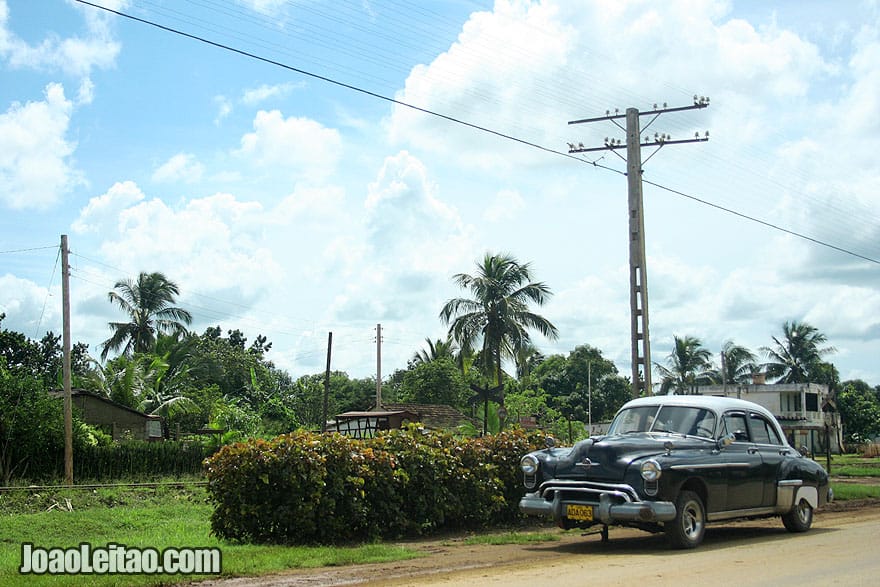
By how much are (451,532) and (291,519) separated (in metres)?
2.77

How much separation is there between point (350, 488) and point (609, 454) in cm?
363

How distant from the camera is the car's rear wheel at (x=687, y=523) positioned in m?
11.2

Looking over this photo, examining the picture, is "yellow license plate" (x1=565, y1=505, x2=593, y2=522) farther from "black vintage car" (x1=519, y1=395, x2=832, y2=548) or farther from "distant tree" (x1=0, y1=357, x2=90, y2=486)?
"distant tree" (x1=0, y1=357, x2=90, y2=486)

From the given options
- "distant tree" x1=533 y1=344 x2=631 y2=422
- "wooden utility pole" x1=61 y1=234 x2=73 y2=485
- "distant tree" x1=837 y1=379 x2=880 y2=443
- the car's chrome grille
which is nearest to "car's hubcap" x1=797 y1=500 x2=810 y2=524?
the car's chrome grille

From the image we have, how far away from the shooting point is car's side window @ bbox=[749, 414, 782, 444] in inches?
526

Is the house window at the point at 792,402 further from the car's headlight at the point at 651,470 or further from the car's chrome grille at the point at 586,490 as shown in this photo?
the car's headlight at the point at 651,470

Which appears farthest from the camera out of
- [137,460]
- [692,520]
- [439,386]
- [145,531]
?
[439,386]

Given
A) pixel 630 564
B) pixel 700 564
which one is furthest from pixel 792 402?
pixel 630 564

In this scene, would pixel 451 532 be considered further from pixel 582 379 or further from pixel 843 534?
pixel 582 379

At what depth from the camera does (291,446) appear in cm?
1260

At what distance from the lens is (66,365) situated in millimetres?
29984

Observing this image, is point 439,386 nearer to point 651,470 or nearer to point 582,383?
point 582,383

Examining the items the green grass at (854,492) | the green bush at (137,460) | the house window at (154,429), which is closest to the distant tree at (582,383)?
the house window at (154,429)

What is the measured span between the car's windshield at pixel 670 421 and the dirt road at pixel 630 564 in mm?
1479
